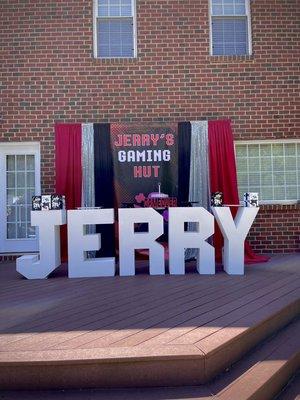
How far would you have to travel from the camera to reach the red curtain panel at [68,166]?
25.8ft

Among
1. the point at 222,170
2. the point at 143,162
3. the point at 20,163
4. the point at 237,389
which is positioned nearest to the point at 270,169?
the point at 222,170

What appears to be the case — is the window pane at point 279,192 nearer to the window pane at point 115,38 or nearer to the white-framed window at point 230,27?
the white-framed window at point 230,27

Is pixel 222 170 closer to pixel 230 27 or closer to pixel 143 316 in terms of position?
pixel 230 27

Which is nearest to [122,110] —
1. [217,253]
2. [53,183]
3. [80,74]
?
[80,74]

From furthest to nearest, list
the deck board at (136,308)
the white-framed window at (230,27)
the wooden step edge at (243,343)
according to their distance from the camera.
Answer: the white-framed window at (230,27) < the deck board at (136,308) < the wooden step edge at (243,343)

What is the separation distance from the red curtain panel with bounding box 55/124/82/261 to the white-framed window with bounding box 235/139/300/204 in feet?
9.56

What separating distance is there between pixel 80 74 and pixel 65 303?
193 inches

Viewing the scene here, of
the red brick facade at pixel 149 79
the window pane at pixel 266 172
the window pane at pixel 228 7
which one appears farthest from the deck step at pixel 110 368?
the window pane at pixel 228 7

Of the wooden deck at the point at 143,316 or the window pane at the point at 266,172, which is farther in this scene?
the window pane at the point at 266,172

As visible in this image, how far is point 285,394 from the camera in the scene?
10.8 feet

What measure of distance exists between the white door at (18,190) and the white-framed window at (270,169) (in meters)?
3.77

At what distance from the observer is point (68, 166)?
789 centimetres

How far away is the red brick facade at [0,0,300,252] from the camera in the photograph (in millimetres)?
8273

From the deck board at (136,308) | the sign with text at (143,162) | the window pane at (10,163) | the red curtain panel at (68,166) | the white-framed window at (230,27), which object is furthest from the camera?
the white-framed window at (230,27)
